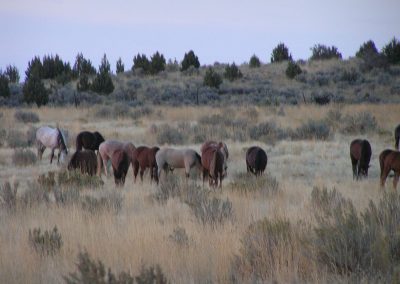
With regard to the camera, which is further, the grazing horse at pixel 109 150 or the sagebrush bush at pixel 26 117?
the sagebrush bush at pixel 26 117

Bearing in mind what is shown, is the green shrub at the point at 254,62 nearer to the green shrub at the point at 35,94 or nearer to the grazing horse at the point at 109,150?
the green shrub at the point at 35,94

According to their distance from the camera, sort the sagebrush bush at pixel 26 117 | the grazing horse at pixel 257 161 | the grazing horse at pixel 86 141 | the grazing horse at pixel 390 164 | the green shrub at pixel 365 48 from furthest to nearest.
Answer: the green shrub at pixel 365 48, the sagebrush bush at pixel 26 117, the grazing horse at pixel 86 141, the grazing horse at pixel 257 161, the grazing horse at pixel 390 164

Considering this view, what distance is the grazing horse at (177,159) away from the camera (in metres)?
12.5

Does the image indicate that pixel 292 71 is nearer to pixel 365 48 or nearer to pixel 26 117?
pixel 365 48

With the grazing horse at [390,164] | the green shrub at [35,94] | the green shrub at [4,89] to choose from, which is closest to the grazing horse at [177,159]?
the grazing horse at [390,164]

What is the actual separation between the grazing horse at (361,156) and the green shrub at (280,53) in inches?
1937

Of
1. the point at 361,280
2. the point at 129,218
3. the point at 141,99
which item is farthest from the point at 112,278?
the point at 141,99


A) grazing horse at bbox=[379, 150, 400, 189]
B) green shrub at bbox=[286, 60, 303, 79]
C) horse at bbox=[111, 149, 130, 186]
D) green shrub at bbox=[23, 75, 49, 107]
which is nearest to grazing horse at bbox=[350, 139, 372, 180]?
grazing horse at bbox=[379, 150, 400, 189]

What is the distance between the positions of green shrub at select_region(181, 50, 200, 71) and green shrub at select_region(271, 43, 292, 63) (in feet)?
30.7

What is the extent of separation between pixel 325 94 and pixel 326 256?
38780 mm

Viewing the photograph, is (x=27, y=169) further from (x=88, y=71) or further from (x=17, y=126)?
(x=88, y=71)

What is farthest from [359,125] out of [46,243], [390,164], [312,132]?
[46,243]

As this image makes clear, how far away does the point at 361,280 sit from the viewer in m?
4.45

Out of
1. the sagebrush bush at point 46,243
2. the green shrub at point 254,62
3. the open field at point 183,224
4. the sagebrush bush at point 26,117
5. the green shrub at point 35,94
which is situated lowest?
the open field at point 183,224
